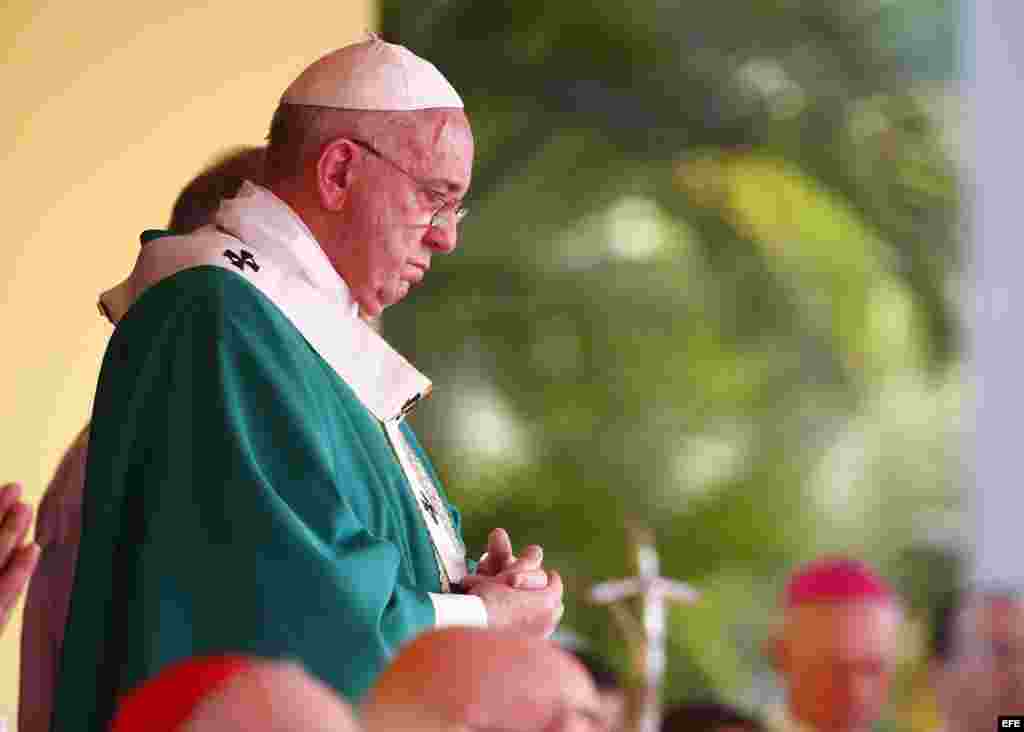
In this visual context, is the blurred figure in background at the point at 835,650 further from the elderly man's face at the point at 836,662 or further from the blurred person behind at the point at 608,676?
the blurred person behind at the point at 608,676

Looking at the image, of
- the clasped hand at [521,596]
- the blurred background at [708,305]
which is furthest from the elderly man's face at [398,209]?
the blurred background at [708,305]

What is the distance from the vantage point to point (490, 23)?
324 inches

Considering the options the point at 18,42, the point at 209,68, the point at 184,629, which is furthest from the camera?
the point at 209,68

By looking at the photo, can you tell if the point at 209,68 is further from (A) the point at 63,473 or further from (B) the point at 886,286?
(B) the point at 886,286

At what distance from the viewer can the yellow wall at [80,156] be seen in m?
5.62

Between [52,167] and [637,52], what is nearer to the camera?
[52,167]

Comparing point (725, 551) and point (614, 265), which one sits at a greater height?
point (614, 265)

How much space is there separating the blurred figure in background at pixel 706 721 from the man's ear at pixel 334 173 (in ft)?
10.7

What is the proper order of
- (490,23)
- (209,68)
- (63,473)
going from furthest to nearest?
(490,23) → (209,68) → (63,473)

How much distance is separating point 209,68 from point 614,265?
2.62 metres

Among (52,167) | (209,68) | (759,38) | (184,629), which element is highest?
(759,38)

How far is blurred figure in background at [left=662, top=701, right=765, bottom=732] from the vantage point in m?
6.17

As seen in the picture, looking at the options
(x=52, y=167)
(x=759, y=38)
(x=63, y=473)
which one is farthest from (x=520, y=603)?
(x=759, y=38)

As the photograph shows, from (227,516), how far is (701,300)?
564 cm
